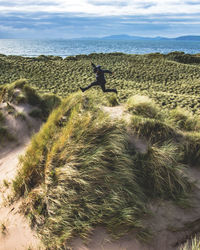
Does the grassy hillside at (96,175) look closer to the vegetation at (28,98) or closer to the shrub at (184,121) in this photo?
the shrub at (184,121)

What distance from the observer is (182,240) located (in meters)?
3.94

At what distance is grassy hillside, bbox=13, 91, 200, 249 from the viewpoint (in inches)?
145

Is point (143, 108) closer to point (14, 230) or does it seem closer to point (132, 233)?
point (132, 233)

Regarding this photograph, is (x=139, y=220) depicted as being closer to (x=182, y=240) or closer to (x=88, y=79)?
(x=182, y=240)

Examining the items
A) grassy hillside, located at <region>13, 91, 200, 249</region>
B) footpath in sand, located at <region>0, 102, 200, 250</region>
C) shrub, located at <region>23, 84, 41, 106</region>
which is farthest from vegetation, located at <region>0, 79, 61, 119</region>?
footpath in sand, located at <region>0, 102, 200, 250</region>

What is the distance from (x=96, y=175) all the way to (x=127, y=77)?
2123 centimetres

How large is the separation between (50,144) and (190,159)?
11.8 ft

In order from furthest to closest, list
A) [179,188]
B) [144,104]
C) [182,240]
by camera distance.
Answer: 1. [144,104]
2. [179,188]
3. [182,240]

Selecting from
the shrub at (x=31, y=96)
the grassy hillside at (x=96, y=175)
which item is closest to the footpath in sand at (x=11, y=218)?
the grassy hillside at (x=96, y=175)

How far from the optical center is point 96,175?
4078 millimetres

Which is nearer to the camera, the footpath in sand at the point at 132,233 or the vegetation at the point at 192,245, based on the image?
the vegetation at the point at 192,245

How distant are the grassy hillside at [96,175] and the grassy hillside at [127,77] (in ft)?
27.6

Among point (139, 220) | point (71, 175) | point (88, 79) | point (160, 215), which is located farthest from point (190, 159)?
point (88, 79)

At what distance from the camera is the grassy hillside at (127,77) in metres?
15.2
